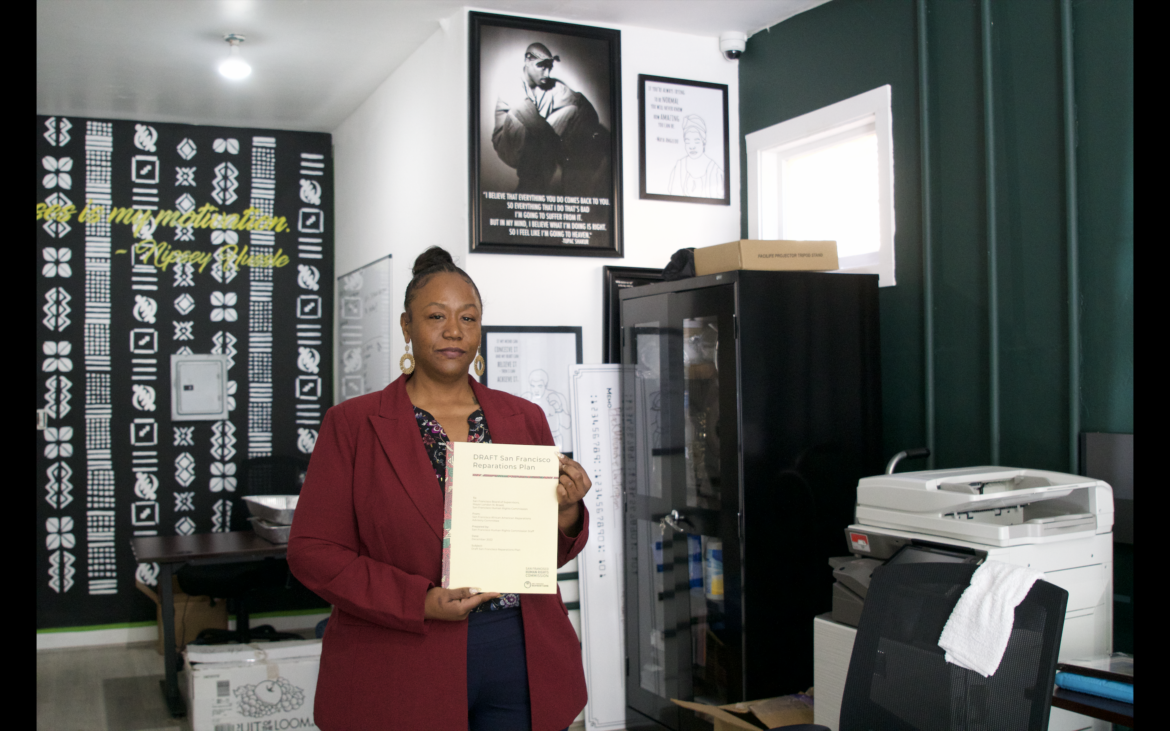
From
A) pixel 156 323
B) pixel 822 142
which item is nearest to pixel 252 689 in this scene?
pixel 156 323

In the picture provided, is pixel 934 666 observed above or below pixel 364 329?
below

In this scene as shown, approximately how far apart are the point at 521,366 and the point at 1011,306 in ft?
6.05

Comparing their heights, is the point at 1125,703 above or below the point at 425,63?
below

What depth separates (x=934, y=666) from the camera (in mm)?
1674

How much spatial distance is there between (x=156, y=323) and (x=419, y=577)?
14.8ft

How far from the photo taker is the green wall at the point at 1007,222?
2.61 meters

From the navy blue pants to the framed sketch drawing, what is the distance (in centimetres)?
296

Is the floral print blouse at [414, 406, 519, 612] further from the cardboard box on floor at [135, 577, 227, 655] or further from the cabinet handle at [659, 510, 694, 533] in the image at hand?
the cardboard box on floor at [135, 577, 227, 655]

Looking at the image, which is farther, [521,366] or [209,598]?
[209,598]

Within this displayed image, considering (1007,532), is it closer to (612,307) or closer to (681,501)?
(681,501)

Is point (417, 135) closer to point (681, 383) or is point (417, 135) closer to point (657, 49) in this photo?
point (657, 49)
